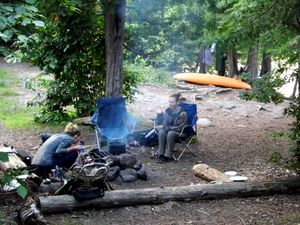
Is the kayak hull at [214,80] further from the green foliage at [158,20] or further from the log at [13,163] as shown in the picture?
the log at [13,163]

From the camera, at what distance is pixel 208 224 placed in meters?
4.75

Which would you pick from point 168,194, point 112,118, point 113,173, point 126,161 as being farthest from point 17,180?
point 112,118

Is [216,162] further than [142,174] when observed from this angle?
Yes

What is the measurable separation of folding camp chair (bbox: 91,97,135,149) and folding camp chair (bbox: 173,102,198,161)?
3.03ft

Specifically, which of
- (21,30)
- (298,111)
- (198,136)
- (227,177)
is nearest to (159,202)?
(227,177)

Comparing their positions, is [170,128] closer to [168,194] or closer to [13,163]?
[168,194]

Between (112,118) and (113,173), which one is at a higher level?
(112,118)

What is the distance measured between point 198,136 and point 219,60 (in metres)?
11.3

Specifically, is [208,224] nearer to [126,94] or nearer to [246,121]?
[126,94]

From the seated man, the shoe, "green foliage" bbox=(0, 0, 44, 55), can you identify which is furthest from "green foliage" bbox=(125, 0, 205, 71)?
"green foliage" bbox=(0, 0, 44, 55)

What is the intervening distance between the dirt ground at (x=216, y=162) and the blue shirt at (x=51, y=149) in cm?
80

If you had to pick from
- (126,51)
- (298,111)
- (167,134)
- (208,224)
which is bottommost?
(208,224)

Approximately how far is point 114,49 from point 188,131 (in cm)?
227

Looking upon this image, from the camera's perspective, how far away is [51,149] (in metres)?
5.80
